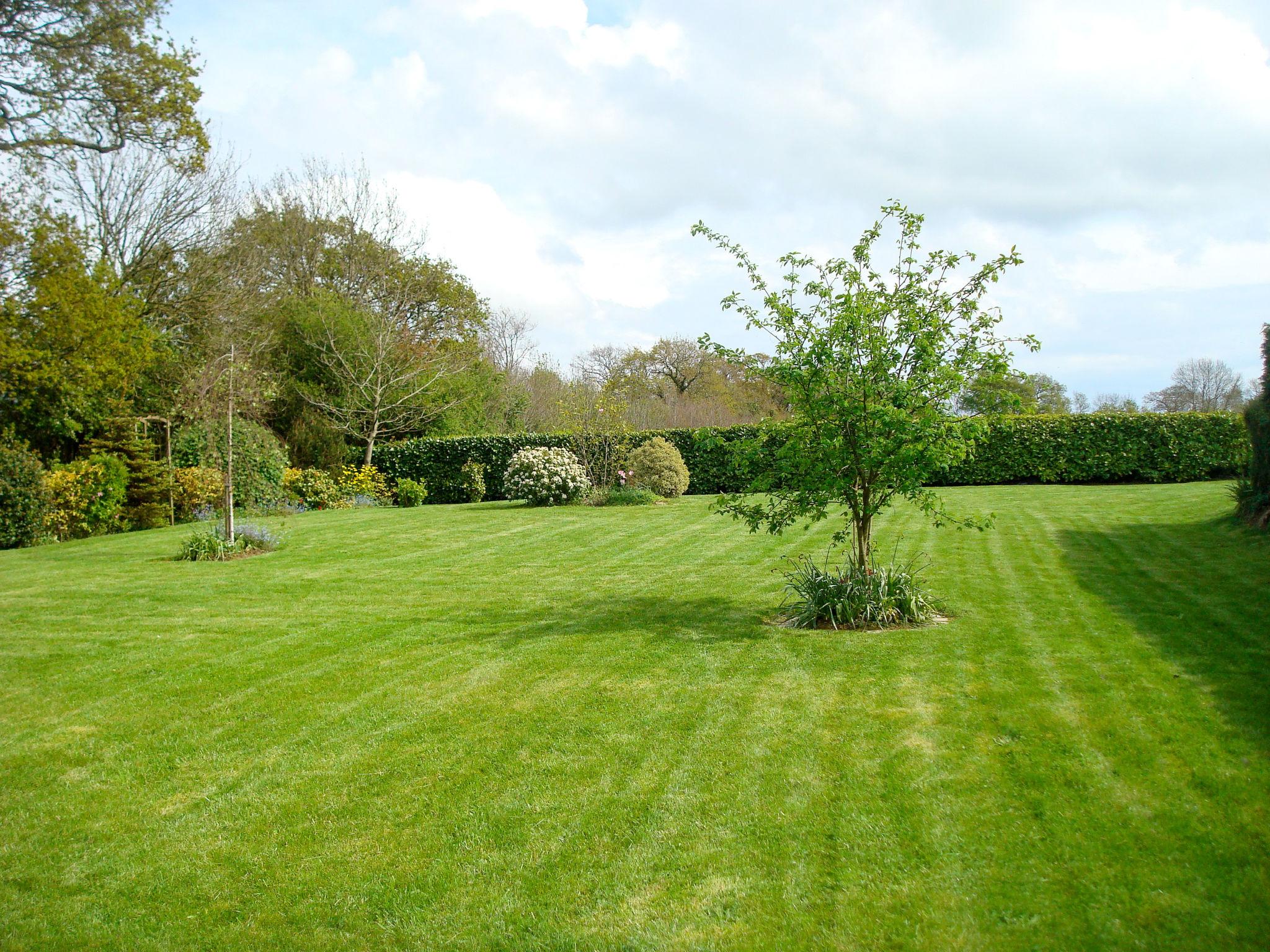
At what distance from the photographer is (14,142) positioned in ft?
45.4

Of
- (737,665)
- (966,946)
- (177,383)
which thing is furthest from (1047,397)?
(966,946)

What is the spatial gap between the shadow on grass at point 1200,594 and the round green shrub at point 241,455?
16119 mm

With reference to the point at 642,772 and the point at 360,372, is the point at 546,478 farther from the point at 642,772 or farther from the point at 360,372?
the point at 642,772

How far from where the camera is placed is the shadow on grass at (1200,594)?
509 centimetres

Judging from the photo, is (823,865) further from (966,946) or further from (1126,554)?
(1126,554)

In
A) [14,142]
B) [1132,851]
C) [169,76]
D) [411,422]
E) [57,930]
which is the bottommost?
[57,930]

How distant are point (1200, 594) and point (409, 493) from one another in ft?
59.6

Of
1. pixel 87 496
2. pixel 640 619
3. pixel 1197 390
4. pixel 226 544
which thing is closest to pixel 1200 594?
pixel 640 619

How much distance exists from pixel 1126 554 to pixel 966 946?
848 centimetres

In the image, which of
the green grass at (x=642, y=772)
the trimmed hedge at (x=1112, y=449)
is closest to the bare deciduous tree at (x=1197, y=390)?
the trimmed hedge at (x=1112, y=449)

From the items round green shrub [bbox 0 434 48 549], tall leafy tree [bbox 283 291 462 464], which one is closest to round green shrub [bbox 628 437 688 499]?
tall leafy tree [bbox 283 291 462 464]

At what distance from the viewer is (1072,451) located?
66.9 ft

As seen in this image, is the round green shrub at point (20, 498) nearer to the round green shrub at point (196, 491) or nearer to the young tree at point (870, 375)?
the round green shrub at point (196, 491)

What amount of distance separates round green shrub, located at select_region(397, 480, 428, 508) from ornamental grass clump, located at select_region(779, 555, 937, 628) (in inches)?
631
